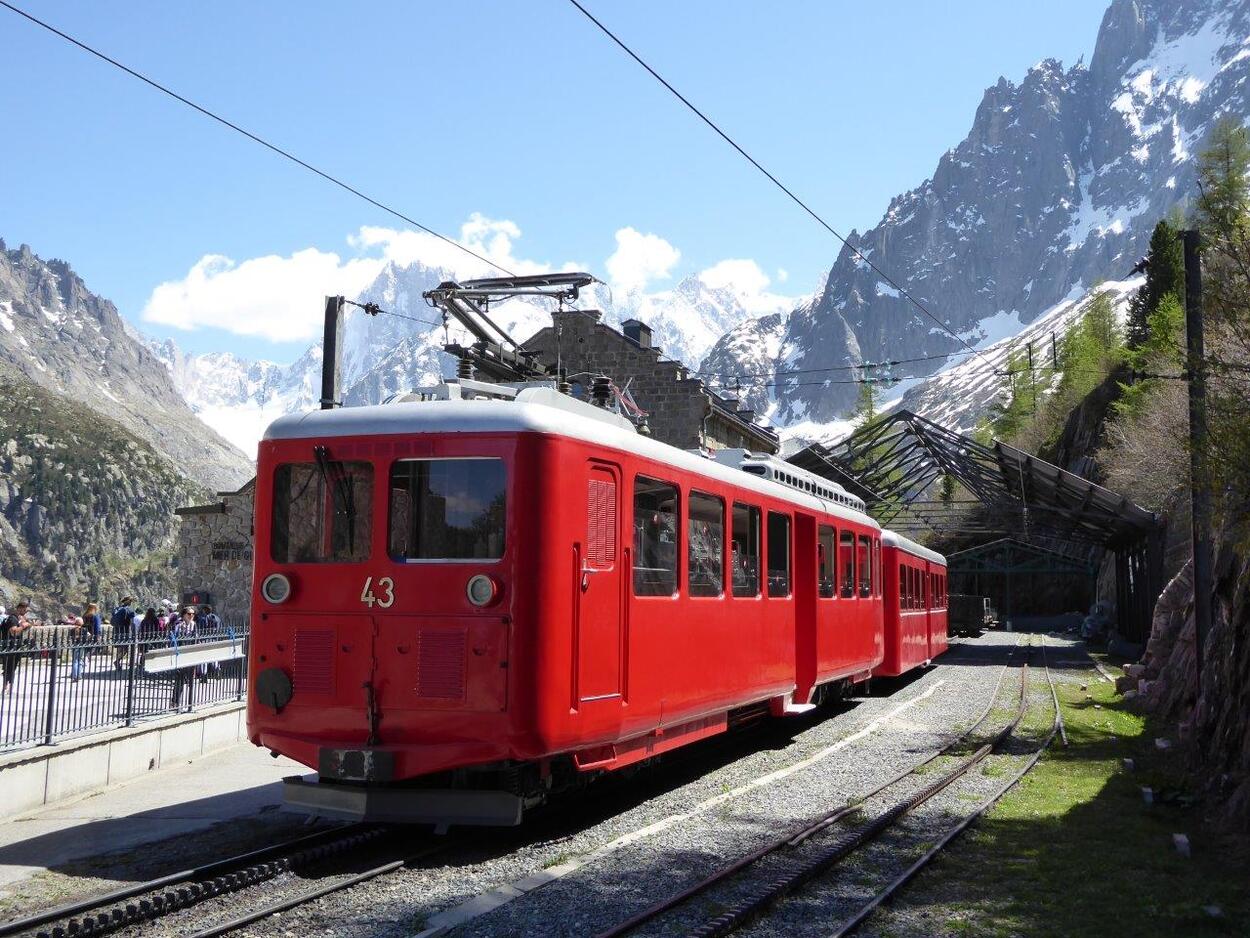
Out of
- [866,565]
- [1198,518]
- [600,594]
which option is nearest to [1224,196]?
[1198,518]

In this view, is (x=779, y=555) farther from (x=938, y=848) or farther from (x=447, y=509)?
(x=447, y=509)

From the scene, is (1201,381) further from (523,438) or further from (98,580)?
(98,580)

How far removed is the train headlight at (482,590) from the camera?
25.0 ft

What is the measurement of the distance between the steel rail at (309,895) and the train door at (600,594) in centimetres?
147

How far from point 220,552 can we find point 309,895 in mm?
20645

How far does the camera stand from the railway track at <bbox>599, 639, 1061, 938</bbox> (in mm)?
6309

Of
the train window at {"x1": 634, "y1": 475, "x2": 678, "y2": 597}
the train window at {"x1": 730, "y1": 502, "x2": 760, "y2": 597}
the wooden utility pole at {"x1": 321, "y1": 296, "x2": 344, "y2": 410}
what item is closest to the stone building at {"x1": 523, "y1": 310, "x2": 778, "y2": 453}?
the wooden utility pole at {"x1": 321, "y1": 296, "x2": 344, "y2": 410}

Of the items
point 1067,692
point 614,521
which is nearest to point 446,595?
point 614,521

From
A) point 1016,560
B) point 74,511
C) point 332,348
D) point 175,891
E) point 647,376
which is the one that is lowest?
point 175,891

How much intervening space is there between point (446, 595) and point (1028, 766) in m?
6.99

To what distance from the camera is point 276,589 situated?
8.23 metres

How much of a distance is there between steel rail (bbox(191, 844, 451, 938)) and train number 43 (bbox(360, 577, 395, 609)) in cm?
161

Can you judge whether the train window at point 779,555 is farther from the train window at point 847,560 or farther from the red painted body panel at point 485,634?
the red painted body panel at point 485,634

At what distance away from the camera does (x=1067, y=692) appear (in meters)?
20.8
